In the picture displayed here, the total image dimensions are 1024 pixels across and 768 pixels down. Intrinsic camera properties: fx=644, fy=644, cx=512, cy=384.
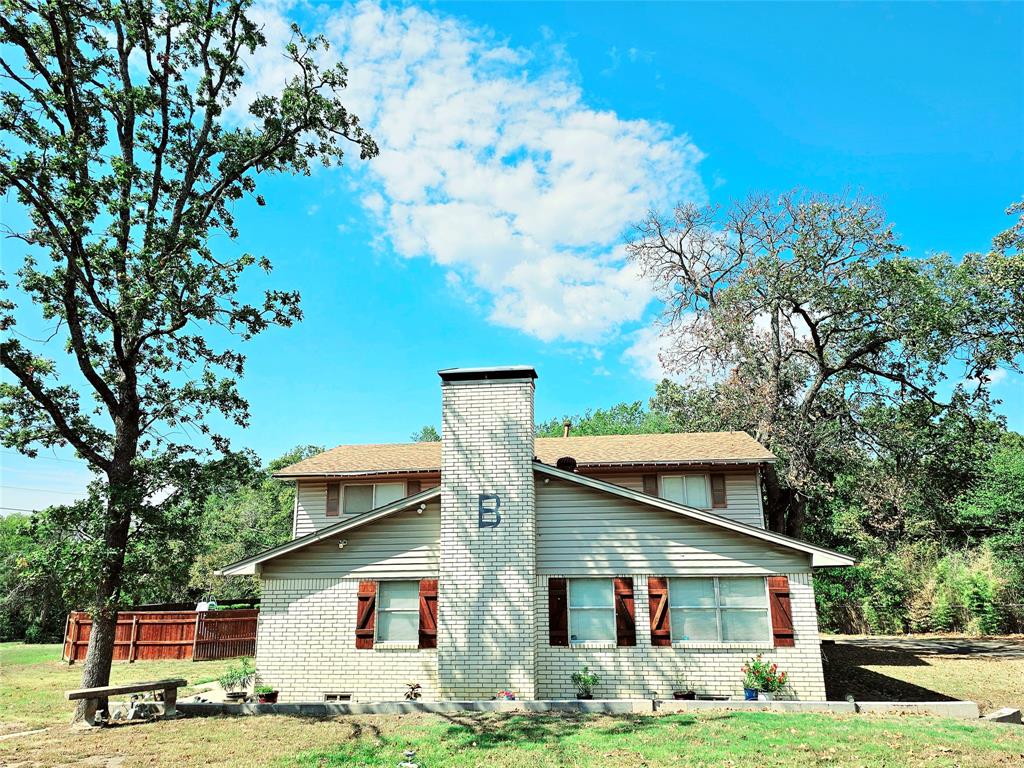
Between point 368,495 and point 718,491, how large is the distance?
1056cm

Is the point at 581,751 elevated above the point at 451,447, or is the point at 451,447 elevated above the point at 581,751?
the point at 451,447

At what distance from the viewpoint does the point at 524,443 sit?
44.9 ft

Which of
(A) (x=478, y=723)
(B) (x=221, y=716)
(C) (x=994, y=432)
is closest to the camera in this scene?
(A) (x=478, y=723)

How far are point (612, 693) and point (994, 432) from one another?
21.8 meters

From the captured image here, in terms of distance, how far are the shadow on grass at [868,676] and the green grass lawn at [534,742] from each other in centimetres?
441

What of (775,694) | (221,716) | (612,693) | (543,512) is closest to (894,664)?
(775,694)

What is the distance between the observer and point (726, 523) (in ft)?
42.7

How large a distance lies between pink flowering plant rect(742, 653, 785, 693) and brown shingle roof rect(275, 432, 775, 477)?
6647 mm

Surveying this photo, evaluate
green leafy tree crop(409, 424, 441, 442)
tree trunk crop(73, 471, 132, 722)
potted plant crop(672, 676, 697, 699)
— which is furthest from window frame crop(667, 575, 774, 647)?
green leafy tree crop(409, 424, 441, 442)

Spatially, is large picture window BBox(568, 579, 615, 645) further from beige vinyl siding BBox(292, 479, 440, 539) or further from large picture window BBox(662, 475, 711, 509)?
beige vinyl siding BBox(292, 479, 440, 539)

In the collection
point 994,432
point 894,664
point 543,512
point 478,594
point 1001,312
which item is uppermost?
point 1001,312

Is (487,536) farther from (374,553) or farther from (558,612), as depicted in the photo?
(374,553)

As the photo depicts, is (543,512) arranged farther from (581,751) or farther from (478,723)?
(581,751)

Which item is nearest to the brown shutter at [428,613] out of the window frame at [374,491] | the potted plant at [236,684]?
the potted plant at [236,684]
